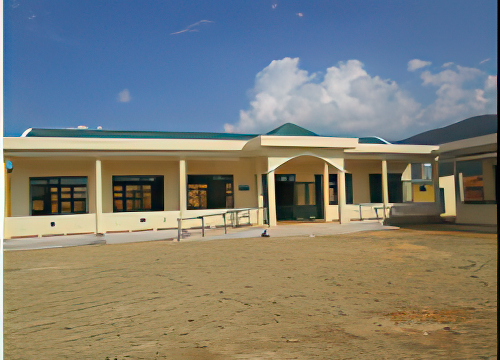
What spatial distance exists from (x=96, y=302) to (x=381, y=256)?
5975 mm

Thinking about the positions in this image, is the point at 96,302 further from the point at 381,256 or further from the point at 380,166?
the point at 380,166

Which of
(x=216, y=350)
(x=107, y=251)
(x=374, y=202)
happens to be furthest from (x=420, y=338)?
(x=374, y=202)

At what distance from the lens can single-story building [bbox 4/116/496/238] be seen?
13.5 metres

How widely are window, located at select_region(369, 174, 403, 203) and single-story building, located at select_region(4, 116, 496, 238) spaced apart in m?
0.05

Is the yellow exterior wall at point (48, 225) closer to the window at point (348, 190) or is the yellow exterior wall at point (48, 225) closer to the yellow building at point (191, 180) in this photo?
the yellow building at point (191, 180)

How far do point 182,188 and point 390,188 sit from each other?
9.71 metres

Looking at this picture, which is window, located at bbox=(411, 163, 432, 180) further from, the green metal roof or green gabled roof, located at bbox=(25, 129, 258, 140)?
green gabled roof, located at bbox=(25, 129, 258, 140)

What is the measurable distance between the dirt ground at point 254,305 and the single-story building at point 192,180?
5.00 metres

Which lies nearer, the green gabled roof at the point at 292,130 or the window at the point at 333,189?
the window at the point at 333,189

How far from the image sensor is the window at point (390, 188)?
17.8 metres

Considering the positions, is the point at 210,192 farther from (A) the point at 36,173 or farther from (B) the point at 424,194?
(B) the point at 424,194

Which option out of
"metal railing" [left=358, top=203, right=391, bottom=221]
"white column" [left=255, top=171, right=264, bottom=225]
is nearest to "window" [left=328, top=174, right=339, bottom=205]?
"metal railing" [left=358, top=203, right=391, bottom=221]

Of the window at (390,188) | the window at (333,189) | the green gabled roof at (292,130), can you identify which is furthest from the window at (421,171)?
the green gabled roof at (292,130)

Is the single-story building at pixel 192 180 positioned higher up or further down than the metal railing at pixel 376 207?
higher up
